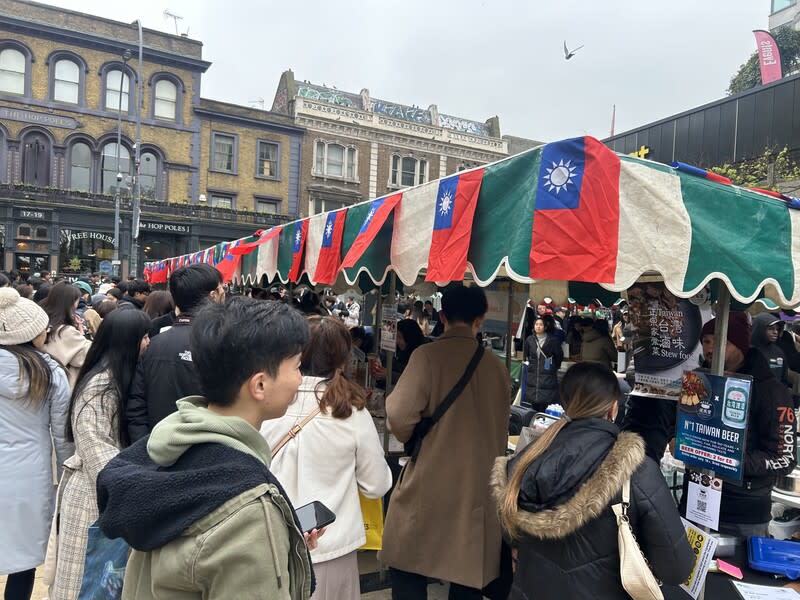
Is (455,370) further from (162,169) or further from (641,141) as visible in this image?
(162,169)

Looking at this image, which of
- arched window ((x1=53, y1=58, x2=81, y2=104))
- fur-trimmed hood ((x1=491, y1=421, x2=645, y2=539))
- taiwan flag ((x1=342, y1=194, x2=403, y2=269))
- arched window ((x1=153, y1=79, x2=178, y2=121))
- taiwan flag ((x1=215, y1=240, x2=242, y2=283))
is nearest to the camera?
fur-trimmed hood ((x1=491, y1=421, x2=645, y2=539))

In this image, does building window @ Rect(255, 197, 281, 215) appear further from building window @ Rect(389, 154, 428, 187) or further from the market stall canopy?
the market stall canopy

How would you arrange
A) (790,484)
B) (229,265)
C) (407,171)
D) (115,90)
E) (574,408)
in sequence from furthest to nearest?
(407,171) → (115,90) → (229,265) → (790,484) → (574,408)

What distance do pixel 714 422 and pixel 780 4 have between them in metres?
43.4

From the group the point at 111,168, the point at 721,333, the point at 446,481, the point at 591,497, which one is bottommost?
the point at 446,481

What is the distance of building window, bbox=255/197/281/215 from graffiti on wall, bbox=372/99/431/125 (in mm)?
9022

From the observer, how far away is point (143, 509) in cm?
109

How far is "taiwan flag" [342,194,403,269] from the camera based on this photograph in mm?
3281

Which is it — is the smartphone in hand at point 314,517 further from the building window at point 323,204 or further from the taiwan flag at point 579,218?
the building window at point 323,204

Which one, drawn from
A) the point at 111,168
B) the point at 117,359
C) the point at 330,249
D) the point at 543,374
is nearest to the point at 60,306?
the point at 117,359

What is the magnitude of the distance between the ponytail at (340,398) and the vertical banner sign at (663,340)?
1.68 meters

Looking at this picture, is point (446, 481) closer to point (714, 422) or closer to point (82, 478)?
point (714, 422)

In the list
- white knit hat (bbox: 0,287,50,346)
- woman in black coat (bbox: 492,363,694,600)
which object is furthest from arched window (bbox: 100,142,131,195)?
woman in black coat (bbox: 492,363,694,600)

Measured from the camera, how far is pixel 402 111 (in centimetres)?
3294
